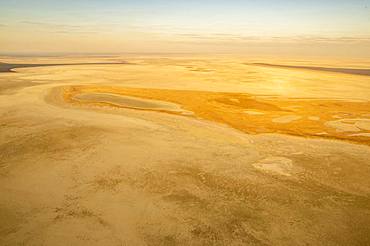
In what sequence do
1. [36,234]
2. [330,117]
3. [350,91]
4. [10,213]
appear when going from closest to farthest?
1. [36,234]
2. [10,213]
3. [330,117]
4. [350,91]

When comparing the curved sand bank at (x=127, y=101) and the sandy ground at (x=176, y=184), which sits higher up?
the curved sand bank at (x=127, y=101)

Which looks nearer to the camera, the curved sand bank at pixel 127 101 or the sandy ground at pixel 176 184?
the sandy ground at pixel 176 184

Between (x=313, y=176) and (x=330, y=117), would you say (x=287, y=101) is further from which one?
(x=313, y=176)

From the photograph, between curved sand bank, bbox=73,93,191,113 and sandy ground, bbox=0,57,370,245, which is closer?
sandy ground, bbox=0,57,370,245

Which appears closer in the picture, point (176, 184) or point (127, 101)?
point (176, 184)

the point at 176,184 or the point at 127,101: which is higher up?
the point at 127,101

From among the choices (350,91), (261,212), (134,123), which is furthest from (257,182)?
(350,91)

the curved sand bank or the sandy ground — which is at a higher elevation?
the curved sand bank

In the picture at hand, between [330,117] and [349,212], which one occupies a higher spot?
[330,117]
